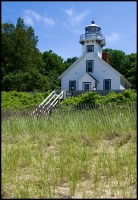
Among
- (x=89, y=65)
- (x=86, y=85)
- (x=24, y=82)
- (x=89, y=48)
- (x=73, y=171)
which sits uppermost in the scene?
(x=89, y=48)

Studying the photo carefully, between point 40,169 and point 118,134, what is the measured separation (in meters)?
2.64

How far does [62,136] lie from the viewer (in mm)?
5234

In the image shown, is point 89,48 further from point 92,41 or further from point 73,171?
point 73,171

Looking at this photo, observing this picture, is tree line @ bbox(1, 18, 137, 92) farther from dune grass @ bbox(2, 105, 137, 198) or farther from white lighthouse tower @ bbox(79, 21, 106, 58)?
dune grass @ bbox(2, 105, 137, 198)

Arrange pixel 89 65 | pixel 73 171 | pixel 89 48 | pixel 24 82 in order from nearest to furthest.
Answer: pixel 73 171
pixel 24 82
pixel 89 65
pixel 89 48

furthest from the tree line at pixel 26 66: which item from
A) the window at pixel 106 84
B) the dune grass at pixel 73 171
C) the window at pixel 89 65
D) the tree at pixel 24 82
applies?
the dune grass at pixel 73 171

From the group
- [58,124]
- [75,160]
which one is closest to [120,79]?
[58,124]

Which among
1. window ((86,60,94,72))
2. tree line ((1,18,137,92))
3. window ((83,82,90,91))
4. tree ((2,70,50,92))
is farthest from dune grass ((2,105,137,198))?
window ((86,60,94,72))

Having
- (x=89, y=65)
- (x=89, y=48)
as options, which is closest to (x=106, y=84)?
(x=89, y=65)

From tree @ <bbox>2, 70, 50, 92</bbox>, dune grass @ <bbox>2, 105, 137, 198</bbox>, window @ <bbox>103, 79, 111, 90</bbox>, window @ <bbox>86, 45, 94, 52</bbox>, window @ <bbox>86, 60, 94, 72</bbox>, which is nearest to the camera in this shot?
dune grass @ <bbox>2, 105, 137, 198</bbox>

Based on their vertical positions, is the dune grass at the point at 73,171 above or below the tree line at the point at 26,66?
below

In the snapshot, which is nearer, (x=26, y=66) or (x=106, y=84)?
(x=106, y=84)

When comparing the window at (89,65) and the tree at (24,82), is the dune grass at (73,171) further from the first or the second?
the window at (89,65)

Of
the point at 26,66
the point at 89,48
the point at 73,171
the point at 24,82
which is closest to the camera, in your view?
the point at 73,171
